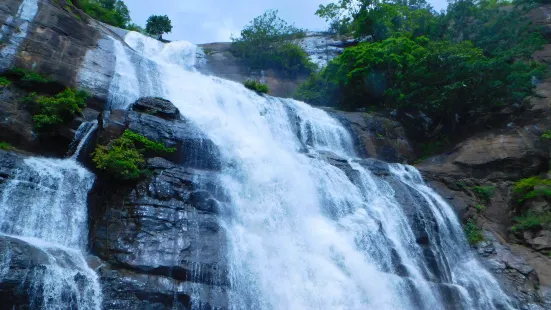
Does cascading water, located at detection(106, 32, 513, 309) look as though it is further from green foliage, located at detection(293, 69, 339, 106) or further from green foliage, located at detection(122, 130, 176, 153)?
green foliage, located at detection(293, 69, 339, 106)

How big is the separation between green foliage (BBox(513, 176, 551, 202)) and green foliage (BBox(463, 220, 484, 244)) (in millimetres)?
3268

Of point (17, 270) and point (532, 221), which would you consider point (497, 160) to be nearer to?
point (532, 221)

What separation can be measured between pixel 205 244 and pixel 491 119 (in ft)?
63.2

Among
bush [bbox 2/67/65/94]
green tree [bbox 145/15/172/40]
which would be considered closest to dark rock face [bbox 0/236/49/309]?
bush [bbox 2/67/65/94]

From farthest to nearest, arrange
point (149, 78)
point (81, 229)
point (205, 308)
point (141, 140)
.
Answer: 1. point (149, 78)
2. point (141, 140)
3. point (81, 229)
4. point (205, 308)

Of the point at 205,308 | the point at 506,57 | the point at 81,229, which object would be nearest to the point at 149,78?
the point at 81,229

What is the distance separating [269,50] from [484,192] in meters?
20.0

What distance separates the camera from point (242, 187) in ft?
44.4

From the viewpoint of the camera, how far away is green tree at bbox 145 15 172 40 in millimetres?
36656

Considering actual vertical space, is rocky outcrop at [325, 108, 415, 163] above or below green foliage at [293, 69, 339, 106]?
below

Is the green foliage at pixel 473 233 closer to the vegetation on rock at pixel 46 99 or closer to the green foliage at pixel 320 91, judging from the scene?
the green foliage at pixel 320 91

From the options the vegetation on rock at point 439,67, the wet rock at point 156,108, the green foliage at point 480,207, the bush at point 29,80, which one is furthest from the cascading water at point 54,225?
the vegetation on rock at point 439,67

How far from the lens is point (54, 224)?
33.6 ft

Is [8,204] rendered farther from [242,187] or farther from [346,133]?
[346,133]
